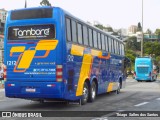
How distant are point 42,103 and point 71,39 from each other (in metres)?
3.54

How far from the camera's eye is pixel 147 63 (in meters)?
44.6

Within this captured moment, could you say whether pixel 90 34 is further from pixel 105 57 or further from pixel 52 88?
pixel 52 88

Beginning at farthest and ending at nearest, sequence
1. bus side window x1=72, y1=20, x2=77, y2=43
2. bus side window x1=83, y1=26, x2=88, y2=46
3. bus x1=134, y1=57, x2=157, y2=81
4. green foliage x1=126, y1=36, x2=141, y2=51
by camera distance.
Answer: green foliage x1=126, y1=36, x2=141, y2=51 < bus x1=134, y1=57, x2=157, y2=81 < bus side window x1=83, y1=26, x2=88, y2=46 < bus side window x1=72, y1=20, x2=77, y2=43

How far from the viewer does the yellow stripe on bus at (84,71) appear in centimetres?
1452

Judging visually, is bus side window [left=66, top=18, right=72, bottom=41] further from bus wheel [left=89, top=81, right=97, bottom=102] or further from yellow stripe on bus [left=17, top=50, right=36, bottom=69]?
bus wheel [left=89, top=81, right=97, bottom=102]

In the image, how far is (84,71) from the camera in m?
15.2

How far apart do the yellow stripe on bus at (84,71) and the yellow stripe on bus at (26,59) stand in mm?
2150

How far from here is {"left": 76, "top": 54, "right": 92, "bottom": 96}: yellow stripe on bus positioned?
14.5 metres

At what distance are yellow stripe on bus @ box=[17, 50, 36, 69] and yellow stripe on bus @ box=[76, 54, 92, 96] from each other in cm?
215

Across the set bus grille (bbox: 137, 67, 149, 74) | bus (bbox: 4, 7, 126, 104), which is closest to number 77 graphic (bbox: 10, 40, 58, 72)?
bus (bbox: 4, 7, 126, 104)

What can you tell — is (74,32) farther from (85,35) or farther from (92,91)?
(92,91)

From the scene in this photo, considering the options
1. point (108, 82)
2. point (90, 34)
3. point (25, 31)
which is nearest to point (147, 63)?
point (108, 82)

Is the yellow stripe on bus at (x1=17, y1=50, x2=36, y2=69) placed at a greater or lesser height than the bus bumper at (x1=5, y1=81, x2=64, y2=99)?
greater

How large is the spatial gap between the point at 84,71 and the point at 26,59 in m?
2.71
